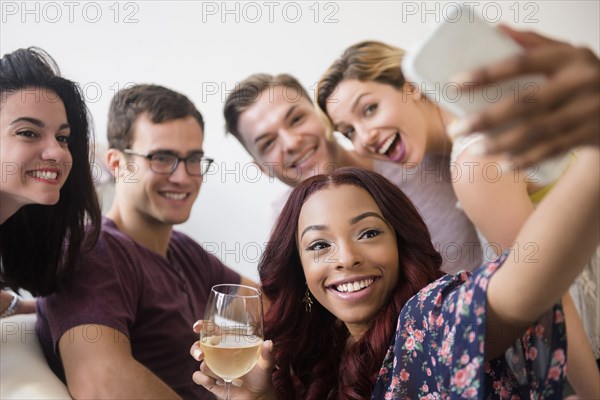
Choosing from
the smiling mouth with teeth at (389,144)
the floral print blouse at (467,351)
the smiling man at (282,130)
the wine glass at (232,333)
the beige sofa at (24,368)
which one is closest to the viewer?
the floral print blouse at (467,351)

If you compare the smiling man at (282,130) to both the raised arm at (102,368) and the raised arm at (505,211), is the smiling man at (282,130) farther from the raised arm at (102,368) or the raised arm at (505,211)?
the raised arm at (102,368)

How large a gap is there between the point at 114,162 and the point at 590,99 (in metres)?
1.51

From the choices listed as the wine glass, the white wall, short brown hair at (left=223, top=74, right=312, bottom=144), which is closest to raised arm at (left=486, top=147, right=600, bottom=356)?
the wine glass

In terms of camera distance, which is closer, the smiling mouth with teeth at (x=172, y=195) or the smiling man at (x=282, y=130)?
the smiling mouth with teeth at (x=172, y=195)

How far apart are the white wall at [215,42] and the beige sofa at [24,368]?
1.40m

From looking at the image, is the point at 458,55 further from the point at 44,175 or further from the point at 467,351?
the point at 44,175

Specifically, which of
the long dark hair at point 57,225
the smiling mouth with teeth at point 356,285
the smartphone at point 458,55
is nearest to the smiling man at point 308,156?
the long dark hair at point 57,225

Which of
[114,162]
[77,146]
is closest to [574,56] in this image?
[77,146]

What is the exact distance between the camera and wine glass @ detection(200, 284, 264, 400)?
111cm

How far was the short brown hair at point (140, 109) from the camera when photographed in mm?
1811

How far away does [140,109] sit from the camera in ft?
5.99

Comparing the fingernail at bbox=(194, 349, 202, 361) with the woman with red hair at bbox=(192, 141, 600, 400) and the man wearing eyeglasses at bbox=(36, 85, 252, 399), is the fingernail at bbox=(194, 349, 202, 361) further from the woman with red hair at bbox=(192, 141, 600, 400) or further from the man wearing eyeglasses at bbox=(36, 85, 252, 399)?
the man wearing eyeglasses at bbox=(36, 85, 252, 399)

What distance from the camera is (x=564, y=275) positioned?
748 mm

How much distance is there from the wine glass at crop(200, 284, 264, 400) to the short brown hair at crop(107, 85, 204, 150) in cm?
78
